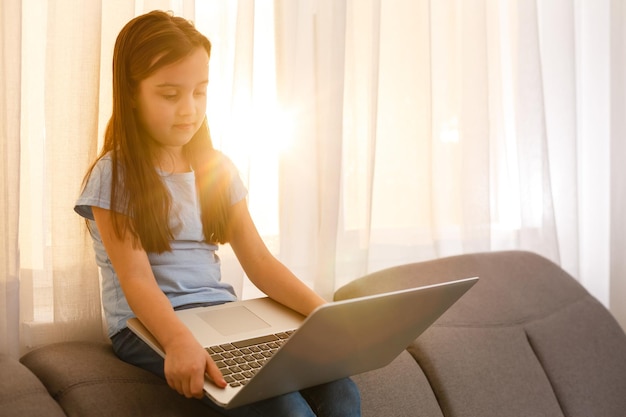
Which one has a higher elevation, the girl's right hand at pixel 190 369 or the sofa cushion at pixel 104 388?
the girl's right hand at pixel 190 369

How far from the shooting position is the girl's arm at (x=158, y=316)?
914 millimetres

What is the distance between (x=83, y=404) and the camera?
39.8 inches

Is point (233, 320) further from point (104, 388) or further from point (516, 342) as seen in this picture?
point (516, 342)

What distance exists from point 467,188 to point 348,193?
1.21 feet

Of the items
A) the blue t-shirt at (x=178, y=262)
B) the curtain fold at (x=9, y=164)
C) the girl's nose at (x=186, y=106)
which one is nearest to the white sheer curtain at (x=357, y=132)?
the curtain fold at (x=9, y=164)

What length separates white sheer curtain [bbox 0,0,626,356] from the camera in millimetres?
1262

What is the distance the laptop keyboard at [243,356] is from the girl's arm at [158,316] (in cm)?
3

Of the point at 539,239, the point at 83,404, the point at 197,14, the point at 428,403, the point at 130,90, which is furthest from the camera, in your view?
the point at 539,239

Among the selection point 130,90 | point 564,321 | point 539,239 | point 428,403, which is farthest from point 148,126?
point 539,239

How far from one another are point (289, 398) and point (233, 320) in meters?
0.21

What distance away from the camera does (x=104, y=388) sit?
1045 millimetres

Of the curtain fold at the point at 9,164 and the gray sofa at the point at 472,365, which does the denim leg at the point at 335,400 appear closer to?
the gray sofa at the point at 472,365

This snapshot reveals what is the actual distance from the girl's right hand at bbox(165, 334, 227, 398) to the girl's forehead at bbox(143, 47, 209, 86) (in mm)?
441

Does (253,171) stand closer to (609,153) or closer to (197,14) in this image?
(197,14)
